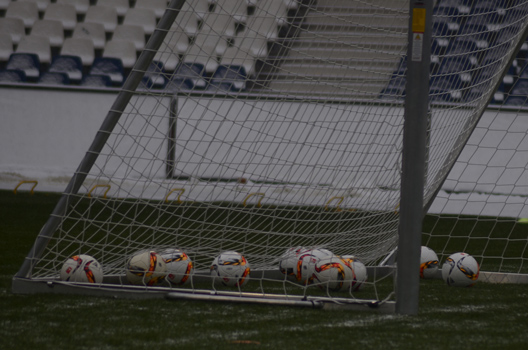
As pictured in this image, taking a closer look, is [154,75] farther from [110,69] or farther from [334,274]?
[334,274]

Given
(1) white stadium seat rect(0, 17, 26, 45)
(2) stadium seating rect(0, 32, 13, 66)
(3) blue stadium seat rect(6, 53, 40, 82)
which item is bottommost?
(3) blue stadium seat rect(6, 53, 40, 82)

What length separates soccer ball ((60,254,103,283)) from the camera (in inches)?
138

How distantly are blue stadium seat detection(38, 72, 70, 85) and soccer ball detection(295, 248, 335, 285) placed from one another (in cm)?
891

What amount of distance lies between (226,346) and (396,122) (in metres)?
2.80

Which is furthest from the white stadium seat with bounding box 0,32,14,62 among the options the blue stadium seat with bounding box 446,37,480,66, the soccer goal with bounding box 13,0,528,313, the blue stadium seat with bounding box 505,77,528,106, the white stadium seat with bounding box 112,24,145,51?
the blue stadium seat with bounding box 446,37,480,66

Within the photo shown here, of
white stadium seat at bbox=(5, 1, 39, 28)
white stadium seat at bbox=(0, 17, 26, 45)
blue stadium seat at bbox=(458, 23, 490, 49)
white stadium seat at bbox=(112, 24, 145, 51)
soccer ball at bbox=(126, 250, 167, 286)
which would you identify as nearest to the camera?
soccer ball at bbox=(126, 250, 167, 286)

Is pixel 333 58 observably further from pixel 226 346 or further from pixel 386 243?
pixel 226 346

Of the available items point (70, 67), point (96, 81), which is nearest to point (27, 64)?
point (70, 67)

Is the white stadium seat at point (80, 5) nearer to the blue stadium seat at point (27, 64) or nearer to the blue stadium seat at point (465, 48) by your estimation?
the blue stadium seat at point (27, 64)

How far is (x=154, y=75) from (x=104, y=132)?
302 inches

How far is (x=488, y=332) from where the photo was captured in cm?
281

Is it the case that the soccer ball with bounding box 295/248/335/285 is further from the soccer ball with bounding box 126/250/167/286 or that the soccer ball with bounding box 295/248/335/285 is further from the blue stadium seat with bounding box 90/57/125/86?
the blue stadium seat with bounding box 90/57/125/86

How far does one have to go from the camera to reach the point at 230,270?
12.4 feet

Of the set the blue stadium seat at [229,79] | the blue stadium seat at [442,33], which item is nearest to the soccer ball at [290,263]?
the blue stadium seat at [229,79]
